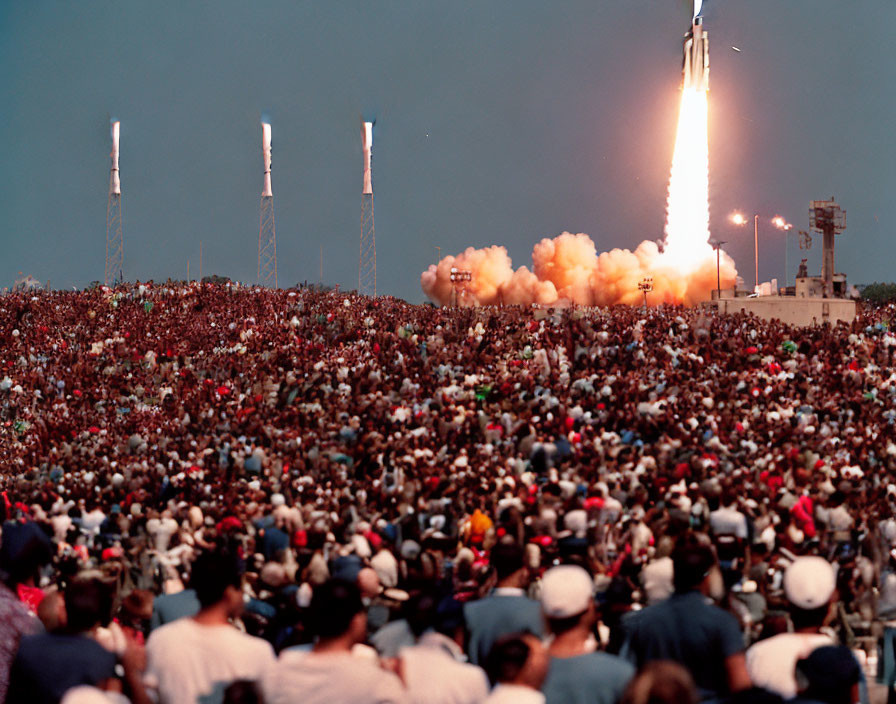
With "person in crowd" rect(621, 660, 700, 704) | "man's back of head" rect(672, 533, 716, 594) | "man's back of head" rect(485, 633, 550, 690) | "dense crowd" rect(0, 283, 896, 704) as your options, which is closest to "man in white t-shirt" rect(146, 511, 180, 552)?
"dense crowd" rect(0, 283, 896, 704)

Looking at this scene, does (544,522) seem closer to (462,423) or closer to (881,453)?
(881,453)

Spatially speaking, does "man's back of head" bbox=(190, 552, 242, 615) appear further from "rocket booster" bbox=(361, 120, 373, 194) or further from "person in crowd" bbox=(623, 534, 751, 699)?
"rocket booster" bbox=(361, 120, 373, 194)

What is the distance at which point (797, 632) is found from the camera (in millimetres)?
6672

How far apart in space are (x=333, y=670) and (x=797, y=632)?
2.40 meters

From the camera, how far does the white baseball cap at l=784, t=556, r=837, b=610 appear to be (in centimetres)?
645

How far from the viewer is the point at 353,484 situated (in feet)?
75.8

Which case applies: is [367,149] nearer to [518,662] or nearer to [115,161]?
[115,161]

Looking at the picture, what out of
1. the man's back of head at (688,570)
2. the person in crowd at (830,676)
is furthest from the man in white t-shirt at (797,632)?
the man's back of head at (688,570)

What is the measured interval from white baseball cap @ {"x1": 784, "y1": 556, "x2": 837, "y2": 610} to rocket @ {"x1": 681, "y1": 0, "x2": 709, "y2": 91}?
52626 millimetres

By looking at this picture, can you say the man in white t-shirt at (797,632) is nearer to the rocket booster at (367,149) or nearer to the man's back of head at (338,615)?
the man's back of head at (338,615)

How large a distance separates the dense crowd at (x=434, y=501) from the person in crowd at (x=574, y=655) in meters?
0.02

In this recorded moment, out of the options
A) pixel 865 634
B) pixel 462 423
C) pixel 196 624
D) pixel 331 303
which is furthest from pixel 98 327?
pixel 196 624

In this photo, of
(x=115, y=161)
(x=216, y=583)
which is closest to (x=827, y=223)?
(x=115, y=161)

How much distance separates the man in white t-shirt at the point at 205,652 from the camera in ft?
20.8
